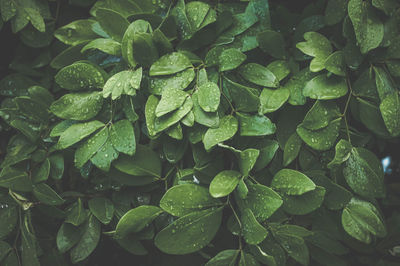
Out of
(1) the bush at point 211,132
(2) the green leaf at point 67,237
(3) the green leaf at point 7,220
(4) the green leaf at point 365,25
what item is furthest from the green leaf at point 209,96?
(3) the green leaf at point 7,220

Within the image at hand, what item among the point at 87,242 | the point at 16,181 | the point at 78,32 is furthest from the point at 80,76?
the point at 87,242

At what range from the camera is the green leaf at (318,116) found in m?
0.75

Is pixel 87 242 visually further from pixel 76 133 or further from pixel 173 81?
pixel 173 81

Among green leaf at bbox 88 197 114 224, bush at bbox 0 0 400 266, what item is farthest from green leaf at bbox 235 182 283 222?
green leaf at bbox 88 197 114 224

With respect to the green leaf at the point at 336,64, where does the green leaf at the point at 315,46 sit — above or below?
above

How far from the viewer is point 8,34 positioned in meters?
1.08

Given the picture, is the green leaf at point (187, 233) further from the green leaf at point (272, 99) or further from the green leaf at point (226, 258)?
the green leaf at point (272, 99)

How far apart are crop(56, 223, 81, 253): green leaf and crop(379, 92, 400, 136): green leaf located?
74cm

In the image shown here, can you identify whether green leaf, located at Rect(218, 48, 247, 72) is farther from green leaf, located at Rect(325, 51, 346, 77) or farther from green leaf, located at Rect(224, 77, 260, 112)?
green leaf, located at Rect(325, 51, 346, 77)

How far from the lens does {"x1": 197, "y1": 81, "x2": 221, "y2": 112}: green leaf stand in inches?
28.5

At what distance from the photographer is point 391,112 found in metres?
0.75

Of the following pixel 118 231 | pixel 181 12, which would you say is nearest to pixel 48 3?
pixel 181 12

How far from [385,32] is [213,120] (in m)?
0.43

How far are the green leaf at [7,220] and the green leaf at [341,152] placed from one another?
743mm
